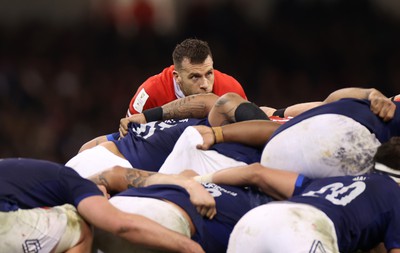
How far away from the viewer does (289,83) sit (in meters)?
8.65

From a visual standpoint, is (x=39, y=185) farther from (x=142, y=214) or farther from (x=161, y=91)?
(x=161, y=91)

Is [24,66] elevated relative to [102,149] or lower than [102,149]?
lower

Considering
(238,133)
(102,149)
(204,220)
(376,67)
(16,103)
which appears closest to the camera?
(204,220)

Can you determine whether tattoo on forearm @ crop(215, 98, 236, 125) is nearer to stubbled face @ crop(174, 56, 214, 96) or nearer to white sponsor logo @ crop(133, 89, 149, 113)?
stubbled face @ crop(174, 56, 214, 96)

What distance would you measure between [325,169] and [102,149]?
1449mm

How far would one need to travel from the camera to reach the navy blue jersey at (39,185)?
11.9 feet

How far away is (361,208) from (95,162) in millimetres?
1631

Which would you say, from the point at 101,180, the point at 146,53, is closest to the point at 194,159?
the point at 101,180

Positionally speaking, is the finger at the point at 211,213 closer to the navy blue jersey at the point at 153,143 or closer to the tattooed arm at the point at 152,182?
the tattooed arm at the point at 152,182

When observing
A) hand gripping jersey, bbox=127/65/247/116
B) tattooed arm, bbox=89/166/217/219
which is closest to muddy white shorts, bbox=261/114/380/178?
tattooed arm, bbox=89/166/217/219

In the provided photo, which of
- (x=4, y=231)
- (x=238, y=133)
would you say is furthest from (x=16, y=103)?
(x=4, y=231)

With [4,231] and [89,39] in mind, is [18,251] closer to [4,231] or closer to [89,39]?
[4,231]

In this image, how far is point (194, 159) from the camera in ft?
14.3

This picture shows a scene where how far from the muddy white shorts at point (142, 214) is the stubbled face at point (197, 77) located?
211 centimetres
